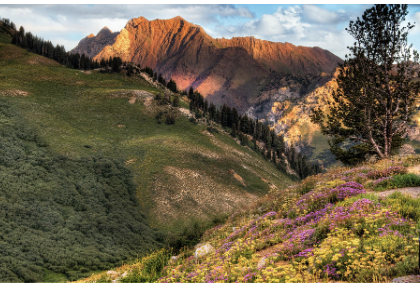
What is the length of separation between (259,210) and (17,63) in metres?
127

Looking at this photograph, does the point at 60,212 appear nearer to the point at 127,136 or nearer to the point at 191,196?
the point at 191,196

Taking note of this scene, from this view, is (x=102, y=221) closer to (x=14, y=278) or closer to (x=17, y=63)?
(x=14, y=278)

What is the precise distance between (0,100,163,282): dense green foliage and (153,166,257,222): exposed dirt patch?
5249 millimetres

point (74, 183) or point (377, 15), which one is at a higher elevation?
A: point (377, 15)

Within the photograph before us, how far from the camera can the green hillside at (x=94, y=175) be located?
28.8 meters

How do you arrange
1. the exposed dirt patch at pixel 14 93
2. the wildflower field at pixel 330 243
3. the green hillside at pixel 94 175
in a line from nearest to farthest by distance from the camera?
the wildflower field at pixel 330 243
the green hillside at pixel 94 175
the exposed dirt patch at pixel 14 93

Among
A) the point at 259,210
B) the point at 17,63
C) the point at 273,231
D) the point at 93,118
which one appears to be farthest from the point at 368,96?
the point at 17,63

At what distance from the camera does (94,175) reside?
4950 centimetres

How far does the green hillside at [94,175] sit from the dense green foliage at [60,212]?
14 cm

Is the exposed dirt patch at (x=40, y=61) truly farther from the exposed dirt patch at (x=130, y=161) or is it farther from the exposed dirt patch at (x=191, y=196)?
the exposed dirt patch at (x=191, y=196)

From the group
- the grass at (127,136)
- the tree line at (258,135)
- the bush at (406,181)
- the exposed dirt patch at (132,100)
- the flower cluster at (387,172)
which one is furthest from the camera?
the tree line at (258,135)

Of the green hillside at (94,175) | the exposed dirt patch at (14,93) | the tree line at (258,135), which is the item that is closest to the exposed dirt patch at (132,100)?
the green hillside at (94,175)

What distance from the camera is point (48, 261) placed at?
24.9m

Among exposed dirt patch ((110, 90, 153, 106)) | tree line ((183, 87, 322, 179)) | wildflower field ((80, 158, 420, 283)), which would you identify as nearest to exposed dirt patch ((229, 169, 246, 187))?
exposed dirt patch ((110, 90, 153, 106))
